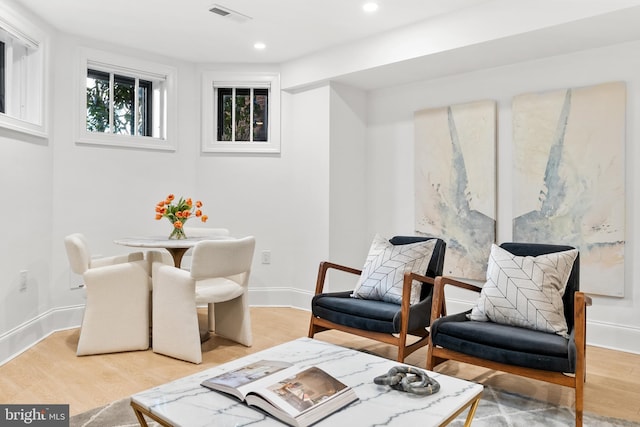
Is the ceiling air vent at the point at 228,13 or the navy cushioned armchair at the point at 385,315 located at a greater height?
the ceiling air vent at the point at 228,13

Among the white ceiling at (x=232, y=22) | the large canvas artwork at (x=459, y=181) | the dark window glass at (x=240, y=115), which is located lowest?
the large canvas artwork at (x=459, y=181)

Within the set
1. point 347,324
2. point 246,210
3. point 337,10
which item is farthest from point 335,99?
point 347,324

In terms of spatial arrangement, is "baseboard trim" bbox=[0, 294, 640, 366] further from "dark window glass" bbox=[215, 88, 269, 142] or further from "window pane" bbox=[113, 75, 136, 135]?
"dark window glass" bbox=[215, 88, 269, 142]

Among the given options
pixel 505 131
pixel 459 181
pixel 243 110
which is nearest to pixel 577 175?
pixel 505 131

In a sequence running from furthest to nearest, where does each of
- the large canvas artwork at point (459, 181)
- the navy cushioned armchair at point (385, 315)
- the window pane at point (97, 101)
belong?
the window pane at point (97, 101) → the large canvas artwork at point (459, 181) → the navy cushioned armchair at point (385, 315)

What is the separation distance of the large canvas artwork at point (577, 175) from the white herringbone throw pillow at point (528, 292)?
99 cm

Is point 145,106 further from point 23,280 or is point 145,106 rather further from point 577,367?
point 577,367

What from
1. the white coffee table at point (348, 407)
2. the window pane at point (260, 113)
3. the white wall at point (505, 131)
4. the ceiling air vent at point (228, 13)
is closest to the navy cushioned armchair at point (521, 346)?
the white coffee table at point (348, 407)

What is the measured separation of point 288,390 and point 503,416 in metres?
1.25

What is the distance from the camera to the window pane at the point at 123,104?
170 inches

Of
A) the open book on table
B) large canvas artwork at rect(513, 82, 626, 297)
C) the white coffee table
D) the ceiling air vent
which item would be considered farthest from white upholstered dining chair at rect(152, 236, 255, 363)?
large canvas artwork at rect(513, 82, 626, 297)

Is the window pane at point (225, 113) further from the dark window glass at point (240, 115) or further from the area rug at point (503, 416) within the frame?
the area rug at point (503, 416)

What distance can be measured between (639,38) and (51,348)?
15.2ft

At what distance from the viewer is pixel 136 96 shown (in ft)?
14.6
